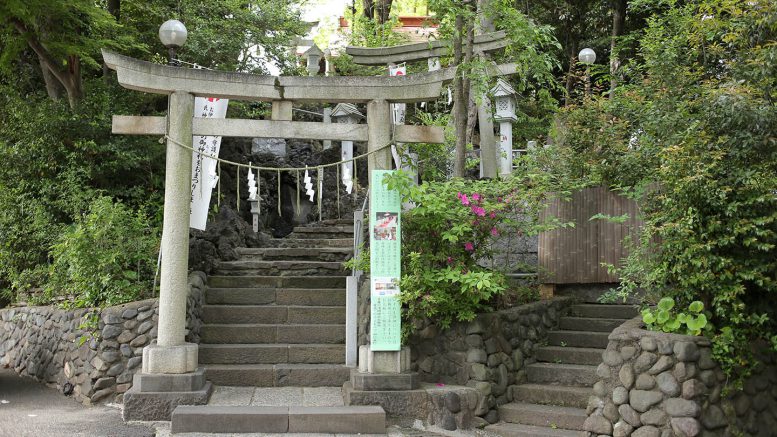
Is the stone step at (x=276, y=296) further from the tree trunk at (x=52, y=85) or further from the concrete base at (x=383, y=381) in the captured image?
the tree trunk at (x=52, y=85)

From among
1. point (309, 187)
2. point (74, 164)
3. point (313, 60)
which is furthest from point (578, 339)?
point (313, 60)

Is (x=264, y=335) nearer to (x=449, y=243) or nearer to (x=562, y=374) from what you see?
(x=449, y=243)

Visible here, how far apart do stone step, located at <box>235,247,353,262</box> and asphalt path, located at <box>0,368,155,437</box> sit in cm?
404

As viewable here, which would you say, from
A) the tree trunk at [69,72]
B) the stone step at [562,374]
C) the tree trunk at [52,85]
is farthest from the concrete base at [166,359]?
the tree trunk at [52,85]

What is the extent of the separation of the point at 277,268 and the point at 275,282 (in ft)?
1.70

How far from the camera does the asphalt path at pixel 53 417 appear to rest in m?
7.40

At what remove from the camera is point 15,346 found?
12.4m

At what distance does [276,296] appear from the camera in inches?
426

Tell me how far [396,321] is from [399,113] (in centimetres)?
747

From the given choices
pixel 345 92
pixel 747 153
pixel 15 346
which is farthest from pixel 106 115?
pixel 747 153

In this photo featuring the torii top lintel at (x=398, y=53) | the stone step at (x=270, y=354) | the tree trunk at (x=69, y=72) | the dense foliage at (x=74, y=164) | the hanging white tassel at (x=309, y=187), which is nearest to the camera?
the stone step at (x=270, y=354)

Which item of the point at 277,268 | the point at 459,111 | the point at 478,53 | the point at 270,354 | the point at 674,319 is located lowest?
the point at 270,354

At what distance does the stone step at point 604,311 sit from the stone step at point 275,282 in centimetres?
380

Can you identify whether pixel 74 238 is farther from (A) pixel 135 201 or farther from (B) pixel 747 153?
(B) pixel 747 153
